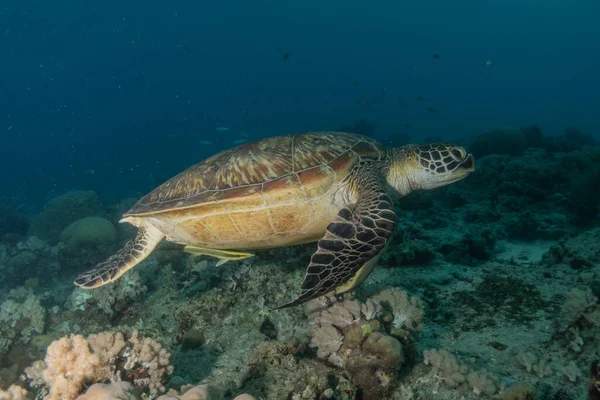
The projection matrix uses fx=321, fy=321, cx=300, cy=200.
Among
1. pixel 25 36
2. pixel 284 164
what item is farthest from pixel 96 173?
pixel 25 36

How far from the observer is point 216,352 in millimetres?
3162

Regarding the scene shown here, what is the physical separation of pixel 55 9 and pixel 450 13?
455ft

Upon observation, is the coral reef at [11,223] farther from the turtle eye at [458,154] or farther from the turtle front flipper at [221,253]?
the turtle eye at [458,154]

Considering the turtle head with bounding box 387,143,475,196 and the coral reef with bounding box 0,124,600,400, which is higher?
the turtle head with bounding box 387,143,475,196

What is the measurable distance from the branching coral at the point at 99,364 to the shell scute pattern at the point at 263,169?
1.50m

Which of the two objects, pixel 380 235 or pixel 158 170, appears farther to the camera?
pixel 158 170

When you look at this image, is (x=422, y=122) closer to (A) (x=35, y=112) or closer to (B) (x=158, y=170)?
(B) (x=158, y=170)

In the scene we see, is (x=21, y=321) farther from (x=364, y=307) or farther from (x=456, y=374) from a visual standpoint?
(x=456, y=374)

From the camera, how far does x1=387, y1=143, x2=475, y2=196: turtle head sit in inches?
153

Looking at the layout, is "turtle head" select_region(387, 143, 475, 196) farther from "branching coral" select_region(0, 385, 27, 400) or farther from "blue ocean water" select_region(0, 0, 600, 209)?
"blue ocean water" select_region(0, 0, 600, 209)

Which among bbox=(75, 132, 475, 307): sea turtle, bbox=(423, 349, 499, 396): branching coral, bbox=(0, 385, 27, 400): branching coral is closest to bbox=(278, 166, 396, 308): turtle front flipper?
bbox=(75, 132, 475, 307): sea turtle

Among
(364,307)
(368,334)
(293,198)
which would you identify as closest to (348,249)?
(364,307)

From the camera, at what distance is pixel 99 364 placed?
2.17m

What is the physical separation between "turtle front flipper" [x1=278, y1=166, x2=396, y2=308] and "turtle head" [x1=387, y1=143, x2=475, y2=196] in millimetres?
1204
